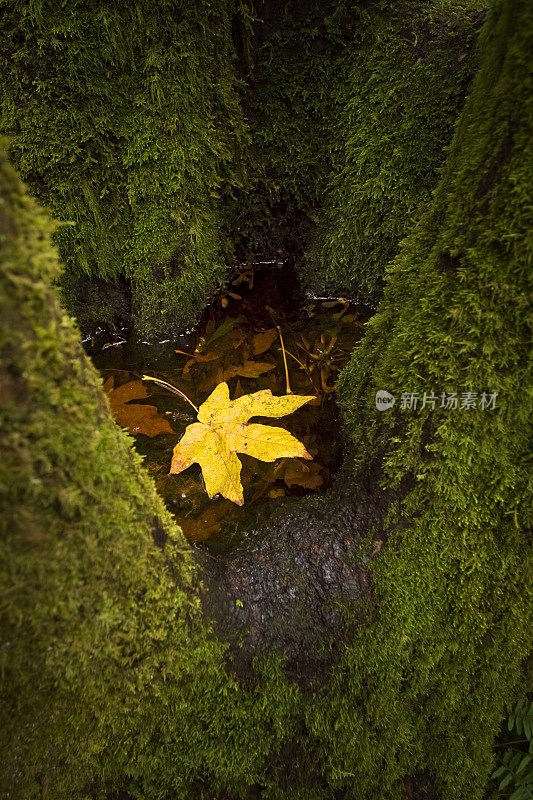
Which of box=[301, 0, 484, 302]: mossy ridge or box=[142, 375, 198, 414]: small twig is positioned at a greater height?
box=[301, 0, 484, 302]: mossy ridge

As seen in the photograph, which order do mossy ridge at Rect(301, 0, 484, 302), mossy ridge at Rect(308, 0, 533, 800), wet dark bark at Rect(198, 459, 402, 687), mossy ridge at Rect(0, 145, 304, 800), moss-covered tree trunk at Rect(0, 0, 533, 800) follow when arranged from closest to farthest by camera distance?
mossy ridge at Rect(0, 145, 304, 800) < moss-covered tree trunk at Rect(0, 0, 533, 800) < mossy ridge at Rect(308, 0, 533, 800) < wet dark bark at Rect(198, 459, 402, 687) < mossy ridge at Rect(301, 0, 484, 302)

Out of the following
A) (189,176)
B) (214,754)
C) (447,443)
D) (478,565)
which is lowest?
(214,754)

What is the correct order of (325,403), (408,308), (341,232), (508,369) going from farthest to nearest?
(341,232)
(325,403)
(408,308)
(508,369)

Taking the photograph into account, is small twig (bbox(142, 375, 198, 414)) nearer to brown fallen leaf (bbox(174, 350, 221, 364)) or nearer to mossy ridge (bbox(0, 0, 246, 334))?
brown fallen leaf (bbox(174, 350, 221, 364))

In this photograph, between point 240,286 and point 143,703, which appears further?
point 240,286

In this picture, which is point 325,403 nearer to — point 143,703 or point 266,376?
point 266,376

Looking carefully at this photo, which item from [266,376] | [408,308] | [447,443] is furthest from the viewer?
[266,376]

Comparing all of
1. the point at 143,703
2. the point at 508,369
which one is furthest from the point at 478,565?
the point at 143,703

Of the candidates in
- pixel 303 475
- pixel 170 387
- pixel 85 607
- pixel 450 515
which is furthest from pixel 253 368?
pixel 85 607

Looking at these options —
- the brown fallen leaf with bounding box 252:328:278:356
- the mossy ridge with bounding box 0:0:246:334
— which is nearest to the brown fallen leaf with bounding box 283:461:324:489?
the brown fallen leaf with bounding box 252:328:278:356
